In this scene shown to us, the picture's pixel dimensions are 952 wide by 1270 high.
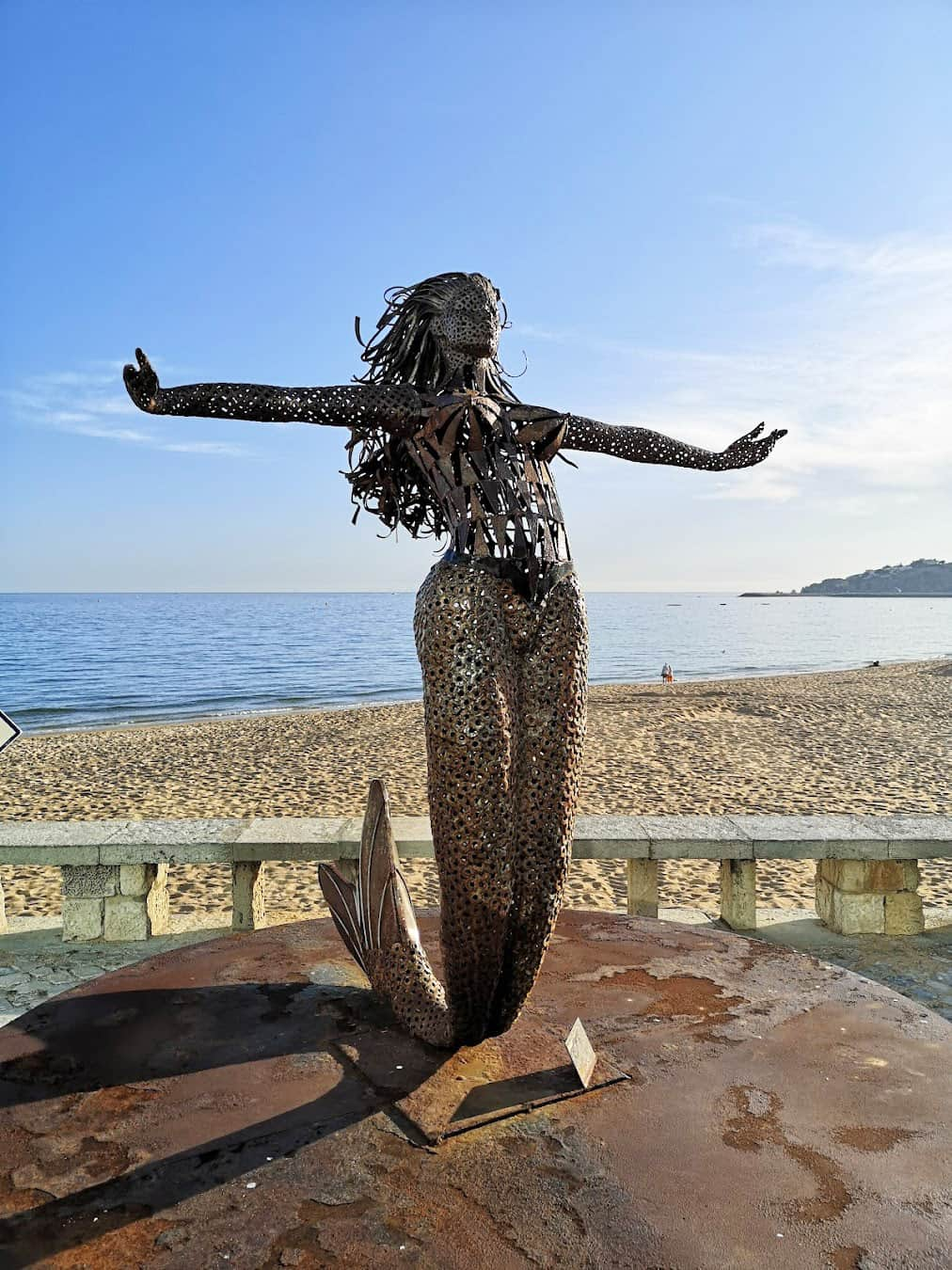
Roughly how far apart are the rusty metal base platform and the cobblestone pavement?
7.45 feet

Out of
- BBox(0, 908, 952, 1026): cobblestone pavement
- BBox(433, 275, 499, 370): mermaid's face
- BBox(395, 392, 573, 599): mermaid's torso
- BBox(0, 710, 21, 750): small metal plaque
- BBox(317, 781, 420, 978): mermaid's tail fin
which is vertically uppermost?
BBox(433, 275, 499, 370): mermaid's face

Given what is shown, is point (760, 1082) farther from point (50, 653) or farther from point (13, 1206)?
point (50, 653)

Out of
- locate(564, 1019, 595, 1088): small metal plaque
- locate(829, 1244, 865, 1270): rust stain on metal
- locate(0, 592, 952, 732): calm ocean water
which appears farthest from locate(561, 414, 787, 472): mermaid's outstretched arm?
locate(0, 592, 952, 732): calm ocean water

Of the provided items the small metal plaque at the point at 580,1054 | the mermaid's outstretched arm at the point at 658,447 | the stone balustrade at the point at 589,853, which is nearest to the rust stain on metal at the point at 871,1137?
the small metal plaque at the point at 580,1054

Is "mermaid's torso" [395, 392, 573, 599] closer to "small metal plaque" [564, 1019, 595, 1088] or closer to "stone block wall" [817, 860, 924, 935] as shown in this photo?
"small metal plaque" [564, 1019, 595, 1088]

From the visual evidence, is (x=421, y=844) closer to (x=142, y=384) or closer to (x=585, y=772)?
(x=142, y=384)

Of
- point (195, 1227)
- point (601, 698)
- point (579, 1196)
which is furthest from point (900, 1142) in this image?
point (601, 698)

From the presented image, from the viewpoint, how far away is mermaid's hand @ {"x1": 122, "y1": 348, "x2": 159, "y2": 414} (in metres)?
3.12

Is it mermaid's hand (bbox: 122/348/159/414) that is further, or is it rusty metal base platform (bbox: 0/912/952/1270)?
mermaid's hand (bbox: 122/348/159/414)

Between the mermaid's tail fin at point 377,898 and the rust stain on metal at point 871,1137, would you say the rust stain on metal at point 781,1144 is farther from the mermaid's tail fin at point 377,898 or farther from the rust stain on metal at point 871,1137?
the mermaid's tail fin at point 377,898

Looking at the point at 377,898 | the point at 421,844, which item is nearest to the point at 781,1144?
the point at 377,898

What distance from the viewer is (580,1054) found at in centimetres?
311

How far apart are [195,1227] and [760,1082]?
1.81 metres

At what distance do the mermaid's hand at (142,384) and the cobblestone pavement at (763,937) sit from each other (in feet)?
12.6
